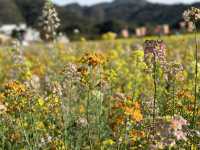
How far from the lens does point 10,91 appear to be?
21.3 ft

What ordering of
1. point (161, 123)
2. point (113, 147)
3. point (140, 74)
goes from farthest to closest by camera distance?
1. point (140, 74)
2. point (113, 147)
3. point (161, 123)

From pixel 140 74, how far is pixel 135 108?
6.57 m

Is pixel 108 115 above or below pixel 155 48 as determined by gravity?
below

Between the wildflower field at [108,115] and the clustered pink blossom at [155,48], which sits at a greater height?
the clustered pink blossom at [155,48]

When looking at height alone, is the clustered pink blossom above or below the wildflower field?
above

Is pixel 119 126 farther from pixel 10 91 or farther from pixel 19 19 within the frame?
pixel 19 19

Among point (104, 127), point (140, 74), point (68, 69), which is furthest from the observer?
point (140, 74)

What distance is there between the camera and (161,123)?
168 inches

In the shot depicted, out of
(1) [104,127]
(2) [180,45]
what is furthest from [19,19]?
(1) [104,127]

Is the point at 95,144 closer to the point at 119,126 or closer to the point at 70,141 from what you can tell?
the point at 70,141

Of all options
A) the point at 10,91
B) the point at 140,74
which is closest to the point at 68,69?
the point at 10,91

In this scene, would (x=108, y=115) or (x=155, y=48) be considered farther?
(x=108, y=115)

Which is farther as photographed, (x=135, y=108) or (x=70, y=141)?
(x=70, y=141)

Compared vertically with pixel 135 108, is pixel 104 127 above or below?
below
